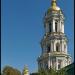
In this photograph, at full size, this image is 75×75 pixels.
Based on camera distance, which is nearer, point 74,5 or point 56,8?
point 74,5

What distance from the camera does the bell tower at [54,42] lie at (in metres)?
50.6

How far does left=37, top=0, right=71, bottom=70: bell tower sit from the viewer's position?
50562 mm

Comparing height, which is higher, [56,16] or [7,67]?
[56,16]

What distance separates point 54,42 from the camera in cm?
5141

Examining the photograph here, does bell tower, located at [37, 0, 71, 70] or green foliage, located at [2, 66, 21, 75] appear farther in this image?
bell tower, located at [37, 0, 71, 70]

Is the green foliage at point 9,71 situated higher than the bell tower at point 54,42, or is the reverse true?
the bell tower at point 54,42

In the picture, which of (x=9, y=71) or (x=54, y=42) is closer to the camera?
(x=9, y=71)

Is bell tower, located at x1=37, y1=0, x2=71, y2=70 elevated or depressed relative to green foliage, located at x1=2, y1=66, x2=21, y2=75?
elevated

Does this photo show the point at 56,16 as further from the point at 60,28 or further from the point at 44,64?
the point at 44,64

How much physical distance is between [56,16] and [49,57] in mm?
5864

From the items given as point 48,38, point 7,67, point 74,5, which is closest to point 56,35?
point 48,38

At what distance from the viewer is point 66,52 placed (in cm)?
5134

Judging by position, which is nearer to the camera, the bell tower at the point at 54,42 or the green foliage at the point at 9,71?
the green foliage at the point at 9,71

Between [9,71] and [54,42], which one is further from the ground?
[54,42]
